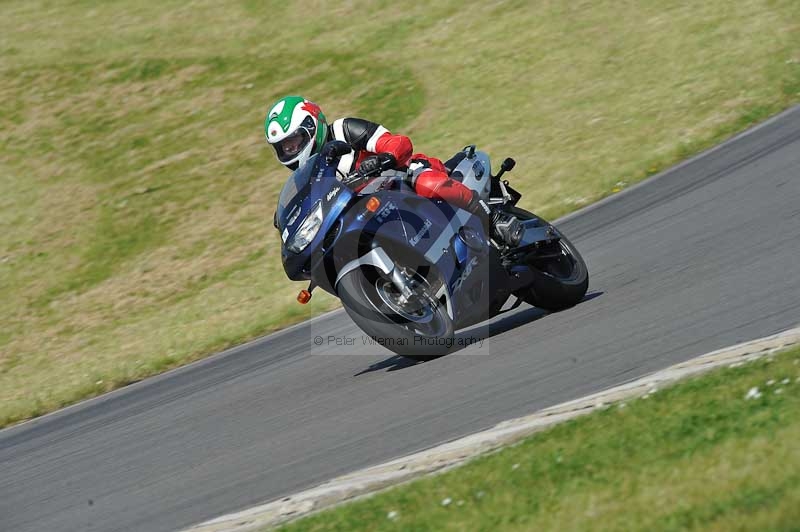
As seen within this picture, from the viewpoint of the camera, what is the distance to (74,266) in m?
15.3

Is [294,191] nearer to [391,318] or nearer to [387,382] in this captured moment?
[391,318]

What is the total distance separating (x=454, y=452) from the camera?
17.9 feet

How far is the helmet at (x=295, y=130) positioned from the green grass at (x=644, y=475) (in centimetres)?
320

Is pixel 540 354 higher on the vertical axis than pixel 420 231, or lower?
lower

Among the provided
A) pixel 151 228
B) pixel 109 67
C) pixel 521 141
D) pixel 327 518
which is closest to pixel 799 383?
pixel 327 518

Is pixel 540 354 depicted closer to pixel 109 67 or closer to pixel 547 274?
pixel 547 274

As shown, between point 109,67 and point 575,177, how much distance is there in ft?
43.5

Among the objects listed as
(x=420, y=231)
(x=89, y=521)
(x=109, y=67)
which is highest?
(x=109, y=67)

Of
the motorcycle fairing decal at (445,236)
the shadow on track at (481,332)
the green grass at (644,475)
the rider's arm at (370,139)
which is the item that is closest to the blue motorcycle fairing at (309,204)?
the rider's arm at (370,139)

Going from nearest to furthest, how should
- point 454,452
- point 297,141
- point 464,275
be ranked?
point 454,452, point 464,275, point 297,141

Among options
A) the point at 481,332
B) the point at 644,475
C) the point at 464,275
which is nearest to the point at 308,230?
the point at 464,275

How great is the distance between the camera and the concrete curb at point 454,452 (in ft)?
17.6

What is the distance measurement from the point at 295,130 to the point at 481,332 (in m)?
2.18

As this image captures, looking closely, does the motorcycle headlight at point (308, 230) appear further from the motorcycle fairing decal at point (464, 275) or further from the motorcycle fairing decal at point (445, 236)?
the motorcycle fairing decal at point (464, 275)
